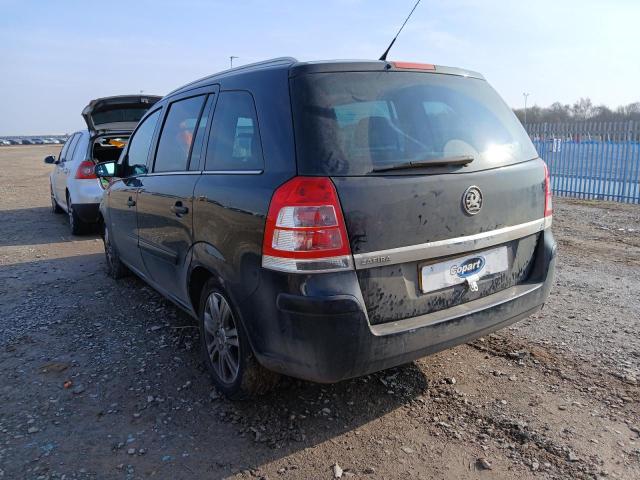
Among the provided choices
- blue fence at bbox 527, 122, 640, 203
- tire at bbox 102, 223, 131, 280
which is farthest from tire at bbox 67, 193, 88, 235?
blue fence at bbox 527, 122, 640, 203

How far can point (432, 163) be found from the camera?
261cm

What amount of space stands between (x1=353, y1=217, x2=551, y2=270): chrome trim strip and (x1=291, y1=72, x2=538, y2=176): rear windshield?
37 centimetres

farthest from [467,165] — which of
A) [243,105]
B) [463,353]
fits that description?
[463,353]

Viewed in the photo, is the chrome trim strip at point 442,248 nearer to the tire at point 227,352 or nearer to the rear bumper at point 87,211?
the tire at point 227,352

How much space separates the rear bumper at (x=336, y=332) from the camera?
2344 mm

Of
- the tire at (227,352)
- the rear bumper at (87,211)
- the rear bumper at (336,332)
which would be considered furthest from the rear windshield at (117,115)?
the rear bumper at (336,332)

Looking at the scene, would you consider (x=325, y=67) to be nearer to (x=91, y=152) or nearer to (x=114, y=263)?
(x=114, y=263)

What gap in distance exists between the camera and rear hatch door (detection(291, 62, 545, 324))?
242 centimetres

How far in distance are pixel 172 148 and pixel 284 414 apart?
83.3 inches

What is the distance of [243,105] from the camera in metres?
2.93

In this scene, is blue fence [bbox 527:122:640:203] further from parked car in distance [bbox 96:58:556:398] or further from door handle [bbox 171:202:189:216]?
door handle [bbox 171:202:189:216]

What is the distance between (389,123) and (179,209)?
5.25ft

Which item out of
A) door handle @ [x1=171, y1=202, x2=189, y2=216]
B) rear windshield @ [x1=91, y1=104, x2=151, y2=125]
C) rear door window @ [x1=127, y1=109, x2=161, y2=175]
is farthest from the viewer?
rear windshield @ [x1=91, y1=104, x2=151, y2=125]

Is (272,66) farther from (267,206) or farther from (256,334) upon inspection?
(256,334)
